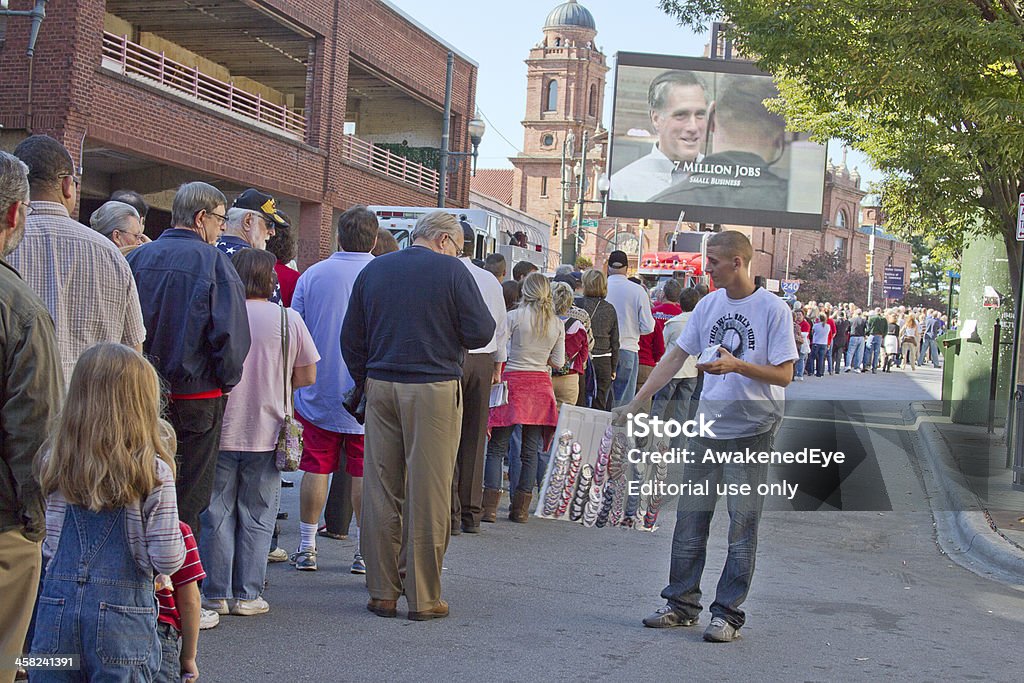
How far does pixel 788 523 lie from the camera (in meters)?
11.2

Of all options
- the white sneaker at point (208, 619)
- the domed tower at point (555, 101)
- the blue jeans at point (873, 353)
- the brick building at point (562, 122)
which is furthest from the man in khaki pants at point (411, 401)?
the domed tower at point (555, 101)

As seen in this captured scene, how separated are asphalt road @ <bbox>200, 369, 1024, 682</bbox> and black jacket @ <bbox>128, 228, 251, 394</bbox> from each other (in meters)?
1.24

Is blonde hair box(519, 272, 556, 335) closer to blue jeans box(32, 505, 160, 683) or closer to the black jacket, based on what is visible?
the black jacket

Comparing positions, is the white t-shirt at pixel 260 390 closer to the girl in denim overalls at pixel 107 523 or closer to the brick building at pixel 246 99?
the girl in denim overalls at pixel 107 523

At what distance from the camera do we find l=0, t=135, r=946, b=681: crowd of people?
352 cm

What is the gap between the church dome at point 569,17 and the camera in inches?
4422

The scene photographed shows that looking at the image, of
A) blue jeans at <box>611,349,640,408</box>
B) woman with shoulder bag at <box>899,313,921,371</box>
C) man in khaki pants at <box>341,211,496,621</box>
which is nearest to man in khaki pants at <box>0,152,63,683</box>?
man in khaki pants at <box>341,211,496,621</box>

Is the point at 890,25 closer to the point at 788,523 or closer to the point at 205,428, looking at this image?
the point at 788,523

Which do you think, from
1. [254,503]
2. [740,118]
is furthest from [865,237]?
[254,503]

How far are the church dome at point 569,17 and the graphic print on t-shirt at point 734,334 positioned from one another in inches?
4282

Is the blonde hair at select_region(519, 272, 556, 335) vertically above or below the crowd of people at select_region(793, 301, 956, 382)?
above

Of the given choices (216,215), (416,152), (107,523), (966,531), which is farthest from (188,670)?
(416,152)

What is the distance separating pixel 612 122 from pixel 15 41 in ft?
58.4

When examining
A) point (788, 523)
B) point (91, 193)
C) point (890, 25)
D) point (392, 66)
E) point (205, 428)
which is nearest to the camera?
point (205, 428)
